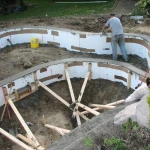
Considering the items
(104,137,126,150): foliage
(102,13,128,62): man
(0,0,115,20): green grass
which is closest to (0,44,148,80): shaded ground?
(102,13,128,62): man

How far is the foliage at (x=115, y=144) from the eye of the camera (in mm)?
5492

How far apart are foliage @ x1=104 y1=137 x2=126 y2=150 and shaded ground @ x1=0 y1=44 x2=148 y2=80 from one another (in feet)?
16.4

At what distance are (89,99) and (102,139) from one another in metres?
3.81

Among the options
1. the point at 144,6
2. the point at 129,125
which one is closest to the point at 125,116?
the point at 129,125

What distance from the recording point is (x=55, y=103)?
9492 millimetres

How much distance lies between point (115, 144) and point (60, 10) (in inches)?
505

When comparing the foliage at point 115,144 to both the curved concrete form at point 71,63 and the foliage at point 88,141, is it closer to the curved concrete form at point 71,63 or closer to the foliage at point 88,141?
the foliage at point 88,141

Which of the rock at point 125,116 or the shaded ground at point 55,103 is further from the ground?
the rock at point 125,116

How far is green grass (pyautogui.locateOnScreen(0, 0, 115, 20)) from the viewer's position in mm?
16312

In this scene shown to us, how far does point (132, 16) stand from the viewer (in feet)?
46.3

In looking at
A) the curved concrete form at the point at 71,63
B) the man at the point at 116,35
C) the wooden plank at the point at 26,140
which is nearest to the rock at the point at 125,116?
the wooden plank at the point at 26,140

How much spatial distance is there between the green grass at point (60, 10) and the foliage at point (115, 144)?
11085 millimetres

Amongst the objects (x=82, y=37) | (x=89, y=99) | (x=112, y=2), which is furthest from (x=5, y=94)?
(x=112, y=2)

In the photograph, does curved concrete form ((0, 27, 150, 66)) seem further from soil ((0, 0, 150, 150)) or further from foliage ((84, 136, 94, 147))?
foliage ((84, 136, 94, 147))
